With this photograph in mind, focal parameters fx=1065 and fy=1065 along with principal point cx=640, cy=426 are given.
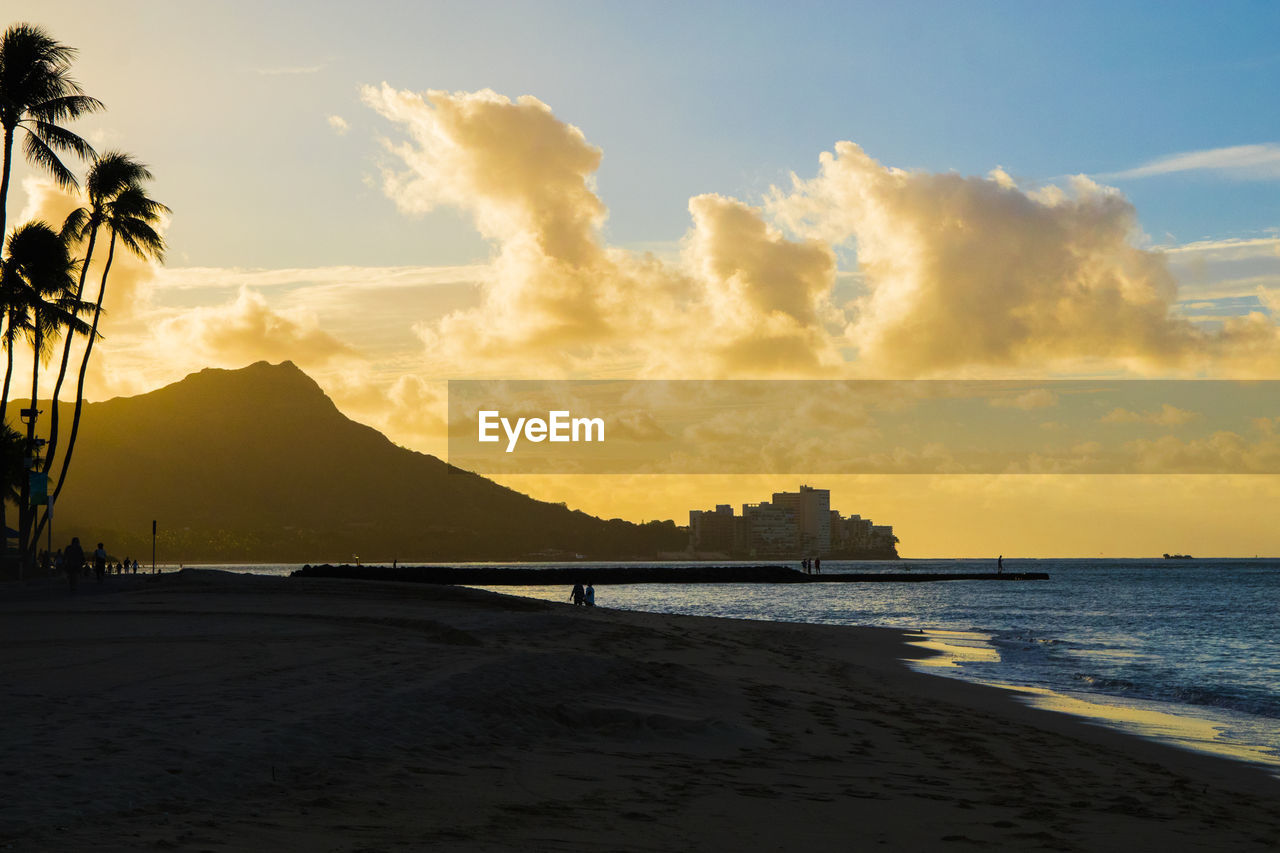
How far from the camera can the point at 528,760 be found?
445 inches

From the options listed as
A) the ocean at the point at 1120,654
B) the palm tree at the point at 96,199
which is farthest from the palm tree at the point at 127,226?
the ocean at the point at 1120,654

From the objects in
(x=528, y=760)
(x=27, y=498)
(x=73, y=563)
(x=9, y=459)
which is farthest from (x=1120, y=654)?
(x=27, y=498)

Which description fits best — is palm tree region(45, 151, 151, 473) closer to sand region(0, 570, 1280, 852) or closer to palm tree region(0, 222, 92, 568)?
palm tree region(0, 222, 92, 568)

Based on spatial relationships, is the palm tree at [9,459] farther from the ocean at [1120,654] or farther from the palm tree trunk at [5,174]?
the ocean at [1120,654]

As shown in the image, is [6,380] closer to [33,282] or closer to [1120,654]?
[33,282]

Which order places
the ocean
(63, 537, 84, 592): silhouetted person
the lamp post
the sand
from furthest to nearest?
the lamp post
(63, 537, 84, 592): silhouetted person
the ocean
the sand

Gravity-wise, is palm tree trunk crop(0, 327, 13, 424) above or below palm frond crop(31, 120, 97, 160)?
below

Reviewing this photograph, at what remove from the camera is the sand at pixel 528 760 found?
837 centimetres

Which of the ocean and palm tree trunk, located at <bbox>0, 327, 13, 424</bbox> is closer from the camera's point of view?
the ocean

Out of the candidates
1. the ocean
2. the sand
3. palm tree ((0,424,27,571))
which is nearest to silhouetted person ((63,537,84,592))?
palm tree ((0,424,27,571))

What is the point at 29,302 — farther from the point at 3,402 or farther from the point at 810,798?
the point at 810,798

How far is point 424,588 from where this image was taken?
46906mm

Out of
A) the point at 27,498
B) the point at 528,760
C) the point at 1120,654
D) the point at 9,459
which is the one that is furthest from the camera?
the point at 27,498

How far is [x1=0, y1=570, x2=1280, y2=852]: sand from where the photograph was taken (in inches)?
329
